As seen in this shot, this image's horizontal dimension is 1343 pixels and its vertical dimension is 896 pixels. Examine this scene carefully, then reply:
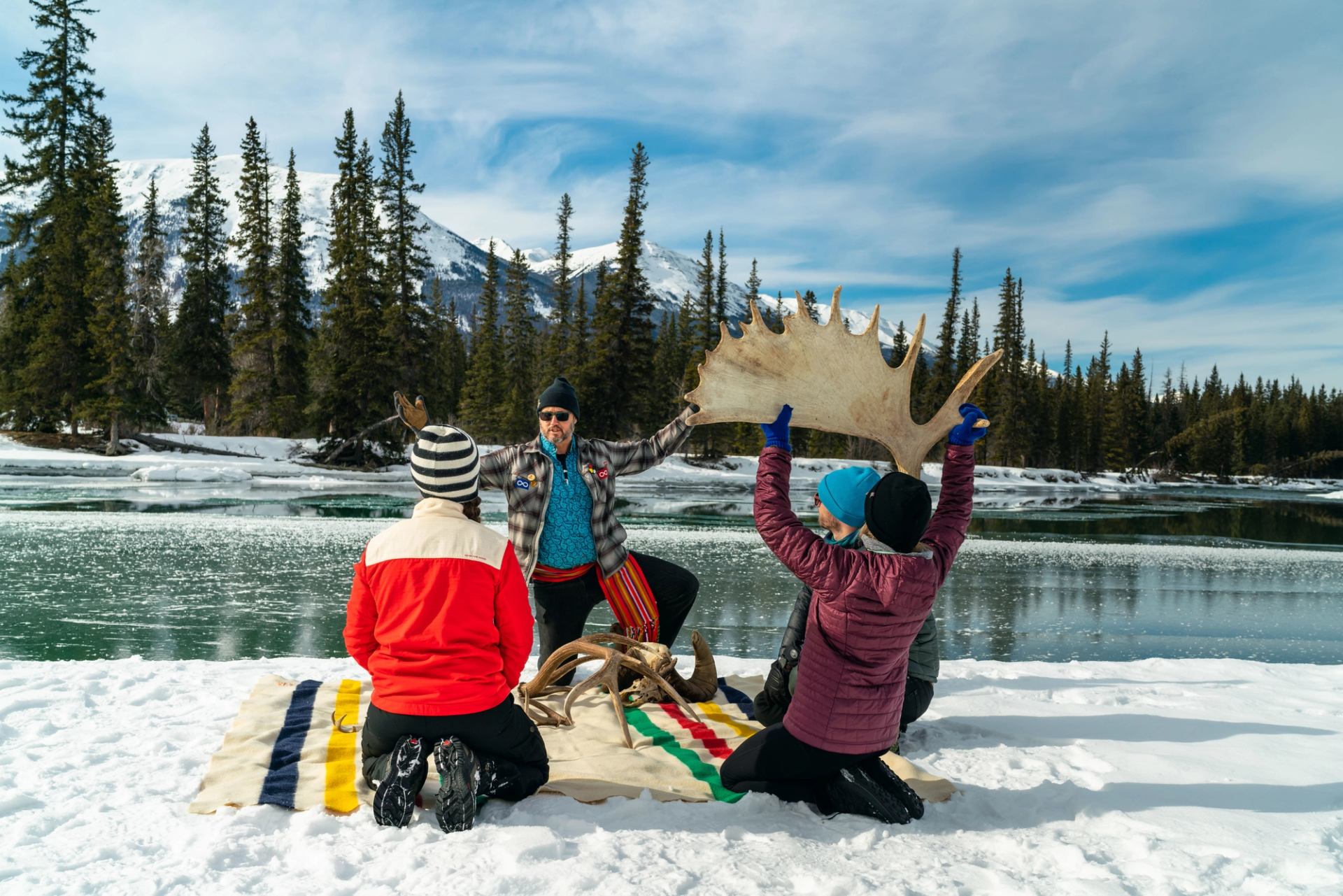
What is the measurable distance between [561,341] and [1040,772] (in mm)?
41864

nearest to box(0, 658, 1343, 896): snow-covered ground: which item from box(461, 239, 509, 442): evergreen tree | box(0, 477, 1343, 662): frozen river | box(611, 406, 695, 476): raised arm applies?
box(611, 406, 695, 476): raised arm

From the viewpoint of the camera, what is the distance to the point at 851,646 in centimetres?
312

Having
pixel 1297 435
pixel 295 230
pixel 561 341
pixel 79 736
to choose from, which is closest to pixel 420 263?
pixel 295 230

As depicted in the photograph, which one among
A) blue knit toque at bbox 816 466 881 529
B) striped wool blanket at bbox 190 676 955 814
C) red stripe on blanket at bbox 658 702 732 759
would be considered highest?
blue knit toque at bbox 816 466 881 529

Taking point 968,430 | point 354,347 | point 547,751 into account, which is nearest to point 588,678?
point 547,751

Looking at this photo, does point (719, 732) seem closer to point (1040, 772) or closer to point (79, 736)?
point (1040, 772)

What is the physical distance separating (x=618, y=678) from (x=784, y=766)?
1.60 m

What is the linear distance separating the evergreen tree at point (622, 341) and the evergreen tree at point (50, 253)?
19.2 m

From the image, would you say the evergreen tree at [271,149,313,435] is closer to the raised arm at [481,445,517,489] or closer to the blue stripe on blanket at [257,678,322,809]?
the blue stripe on blanket at [257,678,322,809]

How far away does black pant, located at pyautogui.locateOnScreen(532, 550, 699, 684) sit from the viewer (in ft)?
15.4

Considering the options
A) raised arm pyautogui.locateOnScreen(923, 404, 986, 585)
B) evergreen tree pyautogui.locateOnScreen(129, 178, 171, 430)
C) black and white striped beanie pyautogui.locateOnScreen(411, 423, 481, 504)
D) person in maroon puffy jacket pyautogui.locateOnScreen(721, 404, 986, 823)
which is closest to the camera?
person in maroon puffy jacket pyautogui.locateOnScreen(721, 404, 986, 823)

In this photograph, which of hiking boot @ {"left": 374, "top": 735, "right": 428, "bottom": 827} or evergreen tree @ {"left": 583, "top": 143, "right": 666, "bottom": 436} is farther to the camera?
evergreen tree @ {"left": 583, "top": 143, "right": 666, "bottom": 436}

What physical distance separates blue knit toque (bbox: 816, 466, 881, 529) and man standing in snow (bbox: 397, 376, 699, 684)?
4.15 ft

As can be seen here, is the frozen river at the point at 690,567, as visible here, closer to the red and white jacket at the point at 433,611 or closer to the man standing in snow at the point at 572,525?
the man standing in snow at the point at 572,525
